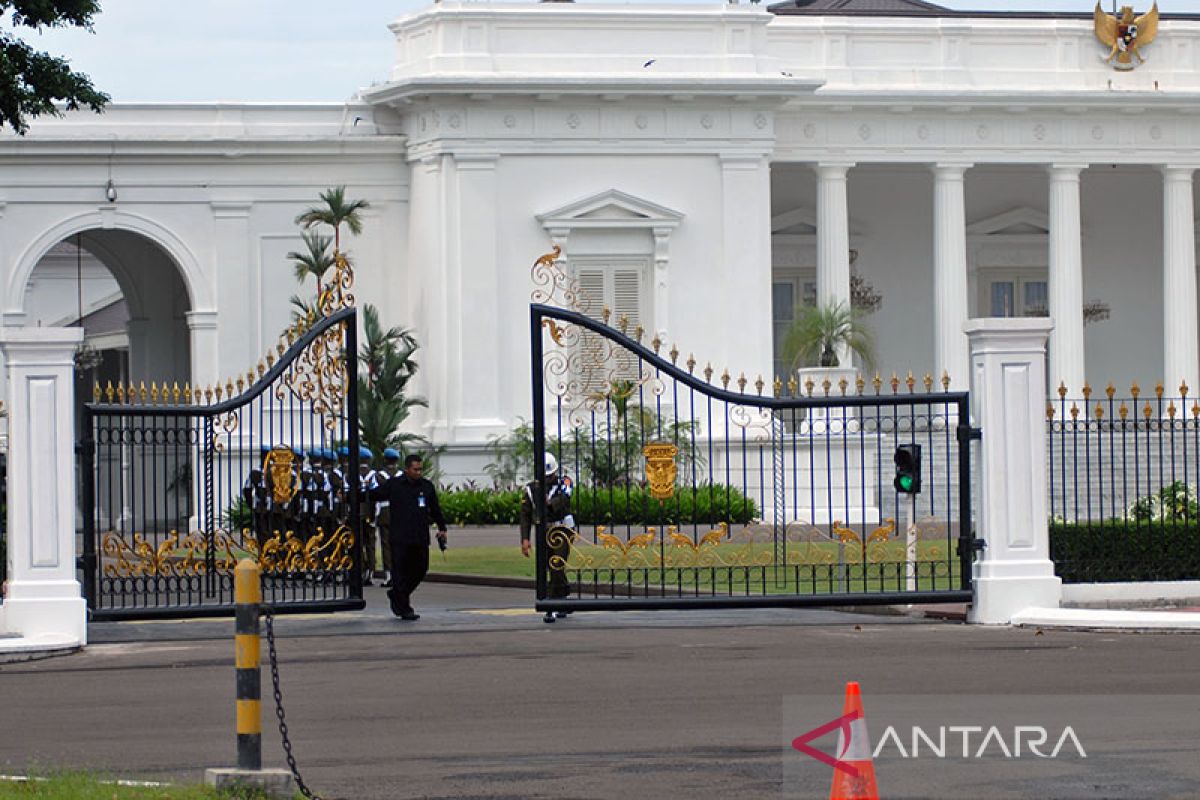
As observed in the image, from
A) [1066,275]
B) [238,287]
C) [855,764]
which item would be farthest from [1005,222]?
[855,764]

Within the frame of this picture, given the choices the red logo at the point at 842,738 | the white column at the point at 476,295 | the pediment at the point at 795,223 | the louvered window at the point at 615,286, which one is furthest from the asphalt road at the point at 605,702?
the pediment at the point at 795,223

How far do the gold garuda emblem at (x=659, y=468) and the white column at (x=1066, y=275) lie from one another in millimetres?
23487

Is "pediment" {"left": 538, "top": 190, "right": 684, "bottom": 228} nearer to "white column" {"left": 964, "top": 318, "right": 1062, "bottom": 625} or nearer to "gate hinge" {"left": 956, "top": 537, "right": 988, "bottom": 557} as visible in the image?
"white column" {"left": 964, "top": 318, "right": 1062, "bottom": 625}

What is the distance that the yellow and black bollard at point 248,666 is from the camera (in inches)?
431

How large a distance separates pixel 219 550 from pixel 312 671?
12.3 metres

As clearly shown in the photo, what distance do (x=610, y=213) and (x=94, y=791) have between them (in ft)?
99.2

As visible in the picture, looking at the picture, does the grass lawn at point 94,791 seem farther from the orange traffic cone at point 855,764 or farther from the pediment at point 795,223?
the pediment at point 795,223

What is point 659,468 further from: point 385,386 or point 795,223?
point 795,223

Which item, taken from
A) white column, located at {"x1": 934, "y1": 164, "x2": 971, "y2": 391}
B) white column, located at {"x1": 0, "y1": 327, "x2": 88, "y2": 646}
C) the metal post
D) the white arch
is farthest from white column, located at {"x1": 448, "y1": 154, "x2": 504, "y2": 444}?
white column, located at {"x1": 0, "y1": 327, "x2": 88, "y2": 646}

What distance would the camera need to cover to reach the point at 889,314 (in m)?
46.2

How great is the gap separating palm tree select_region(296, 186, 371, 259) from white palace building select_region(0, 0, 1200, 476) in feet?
1.39

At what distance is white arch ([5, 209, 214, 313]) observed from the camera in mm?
40312

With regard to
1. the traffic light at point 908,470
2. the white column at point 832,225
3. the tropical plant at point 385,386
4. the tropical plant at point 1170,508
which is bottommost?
the tropical plant at point 1170,508

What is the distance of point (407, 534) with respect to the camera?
22328 millimetres
